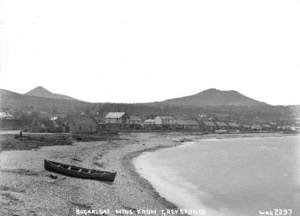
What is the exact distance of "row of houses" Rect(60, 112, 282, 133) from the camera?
254 feet

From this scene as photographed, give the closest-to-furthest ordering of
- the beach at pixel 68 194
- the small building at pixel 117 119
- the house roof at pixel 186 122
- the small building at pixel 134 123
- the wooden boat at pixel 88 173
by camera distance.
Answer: the beach at pixel 68 194
the wooden boat at pixel 88 173
the small building at pixel 134 123
the small building at pixel 117 119
the house roof at pixel 186 122

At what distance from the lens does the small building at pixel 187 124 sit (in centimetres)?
12210

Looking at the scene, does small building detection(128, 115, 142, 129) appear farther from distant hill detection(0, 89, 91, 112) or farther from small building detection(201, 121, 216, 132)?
distant hill detection(0, 89, 91, 112)

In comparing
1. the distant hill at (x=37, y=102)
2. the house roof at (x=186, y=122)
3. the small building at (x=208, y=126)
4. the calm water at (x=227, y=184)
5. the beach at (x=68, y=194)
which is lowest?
the calm water at (x=227, y=184)

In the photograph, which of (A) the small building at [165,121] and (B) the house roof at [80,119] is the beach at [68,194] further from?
(A) the small building at [165,121]

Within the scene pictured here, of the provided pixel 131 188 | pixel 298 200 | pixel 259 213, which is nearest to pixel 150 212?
pixel 131 188

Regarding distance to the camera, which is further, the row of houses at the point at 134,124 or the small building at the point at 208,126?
the small building at the point at 208,126

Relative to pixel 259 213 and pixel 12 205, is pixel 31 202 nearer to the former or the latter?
pixel 12 205

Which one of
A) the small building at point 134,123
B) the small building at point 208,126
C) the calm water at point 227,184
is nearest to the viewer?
the calm water at point 227,184

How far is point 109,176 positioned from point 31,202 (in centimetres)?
890

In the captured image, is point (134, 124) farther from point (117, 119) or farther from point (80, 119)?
point (80, 119)

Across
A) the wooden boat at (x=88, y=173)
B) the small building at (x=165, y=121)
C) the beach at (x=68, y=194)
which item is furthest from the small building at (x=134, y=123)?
the wooden boat at (x=88, y=173)

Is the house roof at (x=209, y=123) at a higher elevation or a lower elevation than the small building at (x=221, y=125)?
higher

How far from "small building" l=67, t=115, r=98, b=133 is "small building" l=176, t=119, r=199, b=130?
46.7 meters
